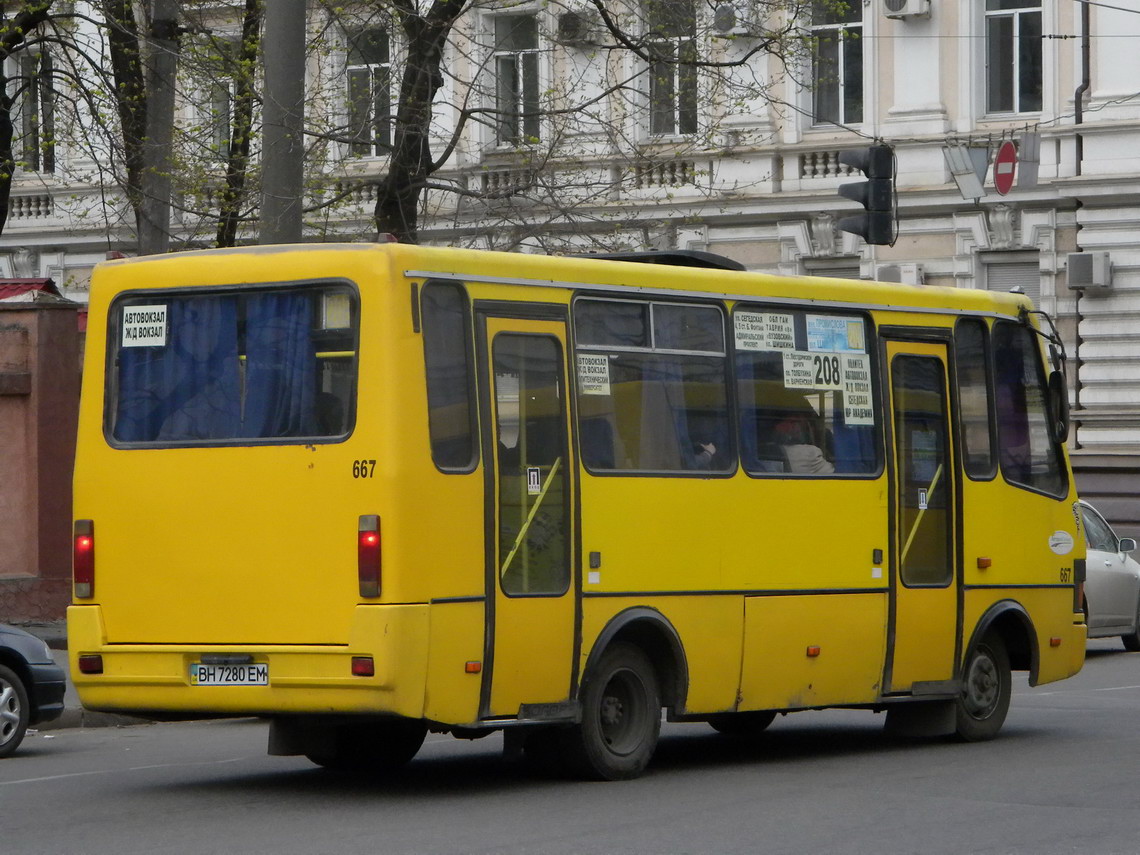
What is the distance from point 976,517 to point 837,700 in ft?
5.61

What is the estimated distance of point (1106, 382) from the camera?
29.8 metres

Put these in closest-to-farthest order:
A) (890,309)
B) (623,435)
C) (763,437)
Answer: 1. (623,435)
2. (763,437)
3. (890,309)

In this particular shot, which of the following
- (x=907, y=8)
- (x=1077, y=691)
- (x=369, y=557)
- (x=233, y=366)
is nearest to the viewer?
(x=369, y=557)

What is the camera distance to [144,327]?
1078 centimetres

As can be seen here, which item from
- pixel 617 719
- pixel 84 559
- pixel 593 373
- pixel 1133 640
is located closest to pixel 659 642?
pixel 617 719

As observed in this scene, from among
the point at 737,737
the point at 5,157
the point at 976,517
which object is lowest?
the point at 737,737

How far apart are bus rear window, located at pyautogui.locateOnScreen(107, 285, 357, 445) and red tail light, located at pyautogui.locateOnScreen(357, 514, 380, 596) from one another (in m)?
0.50

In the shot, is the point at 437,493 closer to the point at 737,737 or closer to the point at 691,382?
the point at 691,382

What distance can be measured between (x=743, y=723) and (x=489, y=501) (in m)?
4.21

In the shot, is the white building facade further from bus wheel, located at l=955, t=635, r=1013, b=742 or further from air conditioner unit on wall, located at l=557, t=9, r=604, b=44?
bus wheel, located at l=955, t=635, r=1013, b=742

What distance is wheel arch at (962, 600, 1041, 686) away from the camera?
13547mm

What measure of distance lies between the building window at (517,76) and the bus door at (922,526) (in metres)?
9.58

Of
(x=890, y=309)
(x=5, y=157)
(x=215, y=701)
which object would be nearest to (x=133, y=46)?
(x=5, y=157)

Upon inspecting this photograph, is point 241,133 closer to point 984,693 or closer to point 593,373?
point 984,693
